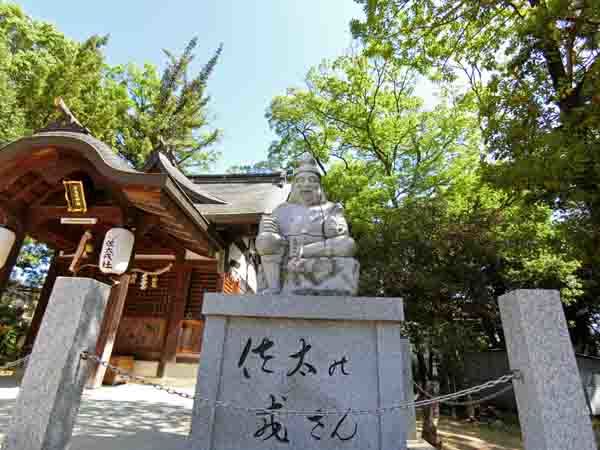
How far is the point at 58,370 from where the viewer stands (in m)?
2.55

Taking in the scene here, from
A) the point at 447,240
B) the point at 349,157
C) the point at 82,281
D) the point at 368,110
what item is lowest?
the point at 82,281

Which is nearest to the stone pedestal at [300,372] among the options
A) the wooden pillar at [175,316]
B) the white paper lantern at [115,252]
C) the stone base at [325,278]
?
the stone base at [325,278]

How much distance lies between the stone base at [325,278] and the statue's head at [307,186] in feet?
3.00

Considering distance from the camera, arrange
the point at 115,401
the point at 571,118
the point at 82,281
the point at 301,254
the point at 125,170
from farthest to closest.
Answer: the point at 125,170 < the point at 115,401 < the point at 571,118 < the point at 301,254 < the point at 82,281

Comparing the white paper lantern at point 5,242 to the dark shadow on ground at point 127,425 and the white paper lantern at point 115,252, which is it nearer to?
the white paper lantern at point 115,252

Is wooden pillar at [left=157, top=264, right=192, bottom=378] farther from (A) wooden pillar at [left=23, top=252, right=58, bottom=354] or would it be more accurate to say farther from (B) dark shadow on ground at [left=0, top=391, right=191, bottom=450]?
(A) wooden pillar at [left=23, top=252, right=58, bottom=354]

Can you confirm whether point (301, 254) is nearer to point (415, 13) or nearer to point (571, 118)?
point (571, 118)

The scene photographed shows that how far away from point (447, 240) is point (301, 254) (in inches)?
228

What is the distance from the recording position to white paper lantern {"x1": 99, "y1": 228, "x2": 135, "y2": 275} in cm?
642

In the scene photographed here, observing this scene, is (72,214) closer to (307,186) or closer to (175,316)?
(175,316)

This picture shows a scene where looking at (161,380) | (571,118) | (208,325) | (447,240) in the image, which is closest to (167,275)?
(161,380)

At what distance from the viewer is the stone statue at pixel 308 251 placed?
3504 mm

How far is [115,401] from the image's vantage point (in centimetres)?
557

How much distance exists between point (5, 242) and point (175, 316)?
12.5 feet
